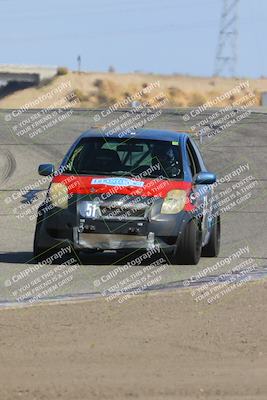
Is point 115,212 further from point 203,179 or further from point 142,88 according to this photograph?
point 142,88

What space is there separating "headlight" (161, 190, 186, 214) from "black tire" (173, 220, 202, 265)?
23cm

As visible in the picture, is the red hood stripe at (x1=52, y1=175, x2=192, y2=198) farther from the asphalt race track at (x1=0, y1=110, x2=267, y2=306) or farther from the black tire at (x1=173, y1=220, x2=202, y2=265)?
the asphalt race track at (x1=0, y1=110, x2=267, y2=306)

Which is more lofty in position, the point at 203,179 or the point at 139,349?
the point at 139,349

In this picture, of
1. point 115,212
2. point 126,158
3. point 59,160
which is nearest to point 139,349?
point 115,212

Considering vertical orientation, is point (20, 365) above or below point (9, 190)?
above

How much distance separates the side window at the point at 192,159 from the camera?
1350 centimetres

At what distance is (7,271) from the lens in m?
12.1

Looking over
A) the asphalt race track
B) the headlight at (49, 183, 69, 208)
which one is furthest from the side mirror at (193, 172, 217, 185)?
the headlight at (49, 183, 69, 208)

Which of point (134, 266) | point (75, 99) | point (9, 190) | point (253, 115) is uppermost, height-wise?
point (134, 266)

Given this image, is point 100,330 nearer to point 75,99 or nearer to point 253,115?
point 253,115

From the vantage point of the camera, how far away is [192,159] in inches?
539

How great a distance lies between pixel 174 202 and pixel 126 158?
925 mm

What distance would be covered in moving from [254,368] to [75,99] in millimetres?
73039

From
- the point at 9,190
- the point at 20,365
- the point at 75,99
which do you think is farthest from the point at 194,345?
the point at 75,99
